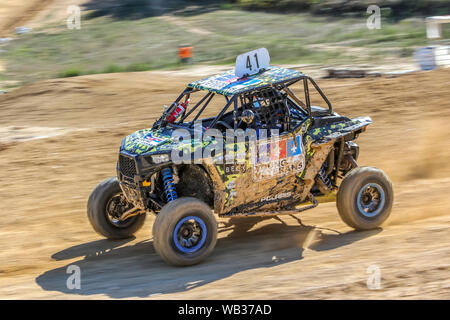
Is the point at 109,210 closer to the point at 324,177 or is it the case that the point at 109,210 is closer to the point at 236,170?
the point at 236,170

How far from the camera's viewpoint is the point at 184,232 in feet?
25.1

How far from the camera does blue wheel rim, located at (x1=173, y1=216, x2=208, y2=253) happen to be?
754 centimetres

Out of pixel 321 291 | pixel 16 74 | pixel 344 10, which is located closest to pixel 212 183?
pixel 321 291

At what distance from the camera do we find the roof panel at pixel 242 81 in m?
8.22

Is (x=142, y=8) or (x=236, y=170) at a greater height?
(x=142, y=8)

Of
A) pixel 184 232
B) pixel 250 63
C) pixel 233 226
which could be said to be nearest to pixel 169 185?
pixel 184 232

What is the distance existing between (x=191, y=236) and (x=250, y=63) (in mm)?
2557

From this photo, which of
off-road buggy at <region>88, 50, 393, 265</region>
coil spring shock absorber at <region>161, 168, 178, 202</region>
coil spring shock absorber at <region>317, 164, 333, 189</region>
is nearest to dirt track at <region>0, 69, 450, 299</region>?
off-road buggy at <region>88, 50, 393, 265</region>

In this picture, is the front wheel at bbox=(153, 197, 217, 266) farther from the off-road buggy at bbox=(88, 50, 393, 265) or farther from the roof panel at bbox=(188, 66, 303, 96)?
the roof panel at bbox=(188, 66, 303, 96)

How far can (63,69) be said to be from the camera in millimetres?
23891

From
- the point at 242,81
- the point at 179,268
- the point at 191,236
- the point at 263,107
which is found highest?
the point at 242,81

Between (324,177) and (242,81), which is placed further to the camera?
(324,177)

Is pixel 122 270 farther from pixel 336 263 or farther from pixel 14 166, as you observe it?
pixel 14 166
